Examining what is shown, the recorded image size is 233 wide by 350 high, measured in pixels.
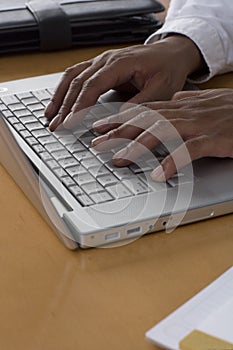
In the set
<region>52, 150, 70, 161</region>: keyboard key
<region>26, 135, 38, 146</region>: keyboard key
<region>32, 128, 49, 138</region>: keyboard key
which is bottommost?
<region>32, 128, 49, 138</region>: keyboard key

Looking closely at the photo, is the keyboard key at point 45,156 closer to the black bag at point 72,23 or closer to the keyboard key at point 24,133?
the keyboard key at point 24,133

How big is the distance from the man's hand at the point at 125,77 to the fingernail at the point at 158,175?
18cm

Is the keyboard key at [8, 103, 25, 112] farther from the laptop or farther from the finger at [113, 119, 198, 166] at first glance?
Answer: the finger at [113, 119, 198, 166]

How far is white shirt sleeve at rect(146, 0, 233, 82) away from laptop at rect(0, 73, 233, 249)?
322 millimetres

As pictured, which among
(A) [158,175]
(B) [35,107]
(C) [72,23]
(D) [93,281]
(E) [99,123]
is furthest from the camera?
(C) [72,23]

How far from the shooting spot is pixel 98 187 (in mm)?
885

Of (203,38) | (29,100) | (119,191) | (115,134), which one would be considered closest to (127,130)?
(115,134)

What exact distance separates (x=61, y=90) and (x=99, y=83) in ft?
0.19

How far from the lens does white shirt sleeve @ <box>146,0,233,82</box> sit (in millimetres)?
1283

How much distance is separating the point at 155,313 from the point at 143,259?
3.7 inches

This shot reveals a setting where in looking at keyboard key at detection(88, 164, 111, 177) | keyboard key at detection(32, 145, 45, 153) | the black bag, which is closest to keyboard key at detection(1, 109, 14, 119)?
keyboard key at detection(32, 145, 45, 153)

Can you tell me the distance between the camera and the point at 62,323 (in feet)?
2.38

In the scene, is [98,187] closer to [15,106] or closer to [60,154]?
[60,154]

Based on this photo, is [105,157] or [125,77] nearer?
[105,157]
